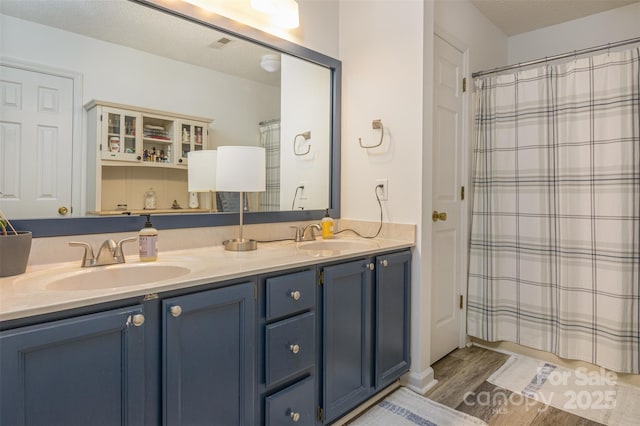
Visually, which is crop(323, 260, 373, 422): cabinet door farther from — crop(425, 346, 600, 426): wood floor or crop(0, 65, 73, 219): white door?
crop(0, 65, 73, 219): white door

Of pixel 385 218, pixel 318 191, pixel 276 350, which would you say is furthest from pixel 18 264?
pixel 385 218

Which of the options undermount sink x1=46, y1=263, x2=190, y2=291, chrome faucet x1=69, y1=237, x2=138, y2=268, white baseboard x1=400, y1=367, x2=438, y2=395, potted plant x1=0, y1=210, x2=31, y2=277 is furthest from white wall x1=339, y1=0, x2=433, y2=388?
potted plant x1=0, y1=210, x2=31, y2=277

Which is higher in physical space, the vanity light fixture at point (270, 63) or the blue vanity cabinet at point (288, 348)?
the vanity light fixture at point (270, 63)

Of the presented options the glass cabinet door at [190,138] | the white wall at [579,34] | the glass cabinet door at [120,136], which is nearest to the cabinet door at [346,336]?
the glass cabinet door at [190,138]

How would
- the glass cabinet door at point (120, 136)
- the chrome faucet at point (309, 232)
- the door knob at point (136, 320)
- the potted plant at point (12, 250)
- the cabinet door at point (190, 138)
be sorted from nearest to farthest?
the door knob at point (136, 320) → the potted plant at point (12, 250) → the glass cabinet door at point (120, 136) → the cabinet door at point (190, 138) → the chrome faucet at point (309, 232)

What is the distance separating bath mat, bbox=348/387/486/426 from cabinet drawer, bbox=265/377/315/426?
36cm

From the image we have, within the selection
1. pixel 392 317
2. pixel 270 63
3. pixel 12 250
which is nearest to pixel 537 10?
pixel 270 63

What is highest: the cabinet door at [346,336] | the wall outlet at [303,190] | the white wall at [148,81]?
the white wall at [148,81]

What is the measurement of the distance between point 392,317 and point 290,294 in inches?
29.0

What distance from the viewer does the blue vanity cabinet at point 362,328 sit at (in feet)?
5.11

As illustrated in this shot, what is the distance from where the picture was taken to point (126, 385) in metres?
0.98

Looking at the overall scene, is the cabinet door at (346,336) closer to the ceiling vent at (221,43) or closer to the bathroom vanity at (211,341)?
the bathroom vanity at (211,341)

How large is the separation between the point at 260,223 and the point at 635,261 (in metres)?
2.10

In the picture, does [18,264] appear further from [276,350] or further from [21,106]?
[276,350]
